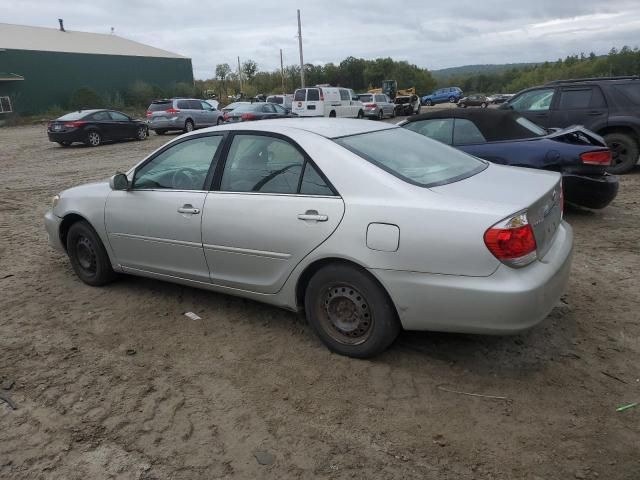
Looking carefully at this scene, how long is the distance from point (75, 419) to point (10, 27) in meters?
50.7

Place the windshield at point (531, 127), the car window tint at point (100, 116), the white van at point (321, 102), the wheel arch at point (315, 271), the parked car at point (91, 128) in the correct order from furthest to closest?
the white van at point (321, 102) → the car window tint at point (100, 116) → the parked car at point (91, 128) → the windshield at point (531, 127) → the wheel arch at point (315, 271)

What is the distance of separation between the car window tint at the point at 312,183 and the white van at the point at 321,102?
22509 millimetres

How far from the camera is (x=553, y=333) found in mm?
3736

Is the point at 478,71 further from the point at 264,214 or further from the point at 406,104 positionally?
the point at 264,214

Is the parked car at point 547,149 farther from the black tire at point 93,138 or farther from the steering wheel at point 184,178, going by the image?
the black tire at point 93,138

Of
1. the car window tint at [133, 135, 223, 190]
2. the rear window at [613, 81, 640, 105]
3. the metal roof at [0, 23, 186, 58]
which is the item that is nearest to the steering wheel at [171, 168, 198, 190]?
the car window tint at [133, 135, 223, 190]

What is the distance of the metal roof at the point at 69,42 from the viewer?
133 feet

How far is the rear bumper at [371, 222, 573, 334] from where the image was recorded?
2.87 m

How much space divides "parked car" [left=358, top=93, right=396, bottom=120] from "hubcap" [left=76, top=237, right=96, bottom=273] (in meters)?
26.6

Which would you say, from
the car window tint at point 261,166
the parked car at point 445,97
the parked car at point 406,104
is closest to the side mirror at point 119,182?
the car window tint at point 261,166

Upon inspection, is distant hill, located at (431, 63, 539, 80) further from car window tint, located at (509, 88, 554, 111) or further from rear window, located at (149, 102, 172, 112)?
car window tint, located at (509, 88, 554, 111)

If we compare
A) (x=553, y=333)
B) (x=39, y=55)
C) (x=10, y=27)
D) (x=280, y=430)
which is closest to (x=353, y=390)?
(x=280, y=430)

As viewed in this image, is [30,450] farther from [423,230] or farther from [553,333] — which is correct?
[553,333]

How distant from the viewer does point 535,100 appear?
9.76 meters
